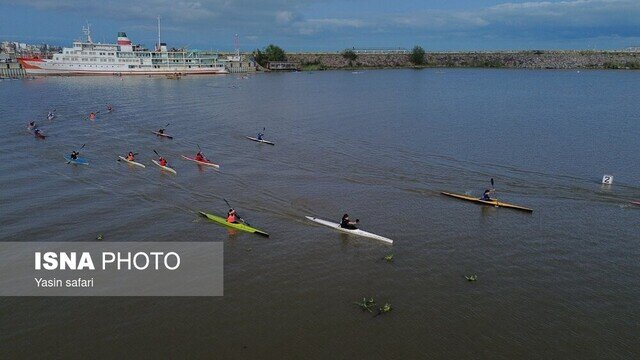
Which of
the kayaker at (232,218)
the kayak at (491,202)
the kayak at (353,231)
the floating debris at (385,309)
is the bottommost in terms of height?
the floating debris at (385,309)

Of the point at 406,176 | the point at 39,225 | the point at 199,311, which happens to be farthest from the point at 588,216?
the point at 39,225

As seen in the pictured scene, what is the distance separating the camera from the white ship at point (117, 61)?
445 feet

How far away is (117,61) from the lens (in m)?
139

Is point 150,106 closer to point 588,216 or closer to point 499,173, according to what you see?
point 499,173

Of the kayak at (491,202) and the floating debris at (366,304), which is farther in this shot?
the kayak at (491,202)

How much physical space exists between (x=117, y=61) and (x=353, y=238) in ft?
447

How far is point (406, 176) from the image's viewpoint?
3744 centimetres

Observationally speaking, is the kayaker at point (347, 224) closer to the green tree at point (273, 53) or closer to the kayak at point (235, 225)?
the kayak at point (235, 225)

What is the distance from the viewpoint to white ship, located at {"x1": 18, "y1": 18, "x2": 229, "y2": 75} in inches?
5340

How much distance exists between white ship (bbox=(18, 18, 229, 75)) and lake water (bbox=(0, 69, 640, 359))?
287ft

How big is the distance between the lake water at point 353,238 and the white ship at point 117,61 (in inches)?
3450

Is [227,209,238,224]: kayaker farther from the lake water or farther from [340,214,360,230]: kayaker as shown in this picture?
[340,214,360,230]: kayaker

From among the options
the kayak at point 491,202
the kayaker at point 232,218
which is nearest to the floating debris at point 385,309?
the kayaker at point 232,218

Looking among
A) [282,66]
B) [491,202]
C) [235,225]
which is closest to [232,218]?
[235,225]
